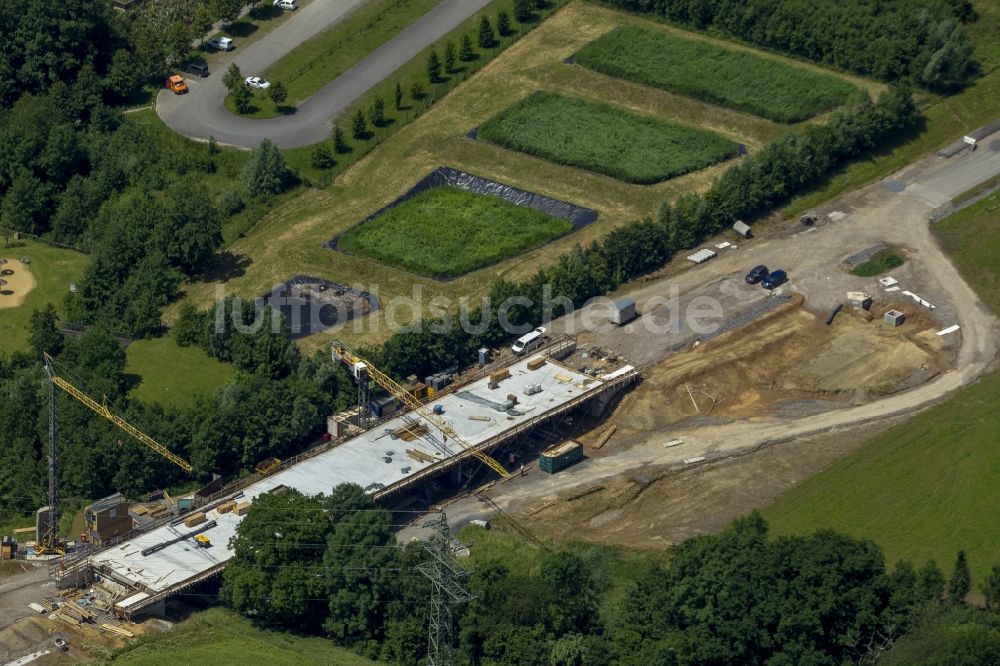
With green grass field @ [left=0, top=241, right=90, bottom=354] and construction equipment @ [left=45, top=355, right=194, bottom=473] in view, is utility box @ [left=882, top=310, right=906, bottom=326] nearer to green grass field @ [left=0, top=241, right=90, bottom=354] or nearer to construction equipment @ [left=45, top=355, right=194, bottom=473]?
construction equipment @ [left=45, top=355, right=194, bottom=473]

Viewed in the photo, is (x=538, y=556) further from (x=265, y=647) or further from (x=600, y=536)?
(x=265, y=647)

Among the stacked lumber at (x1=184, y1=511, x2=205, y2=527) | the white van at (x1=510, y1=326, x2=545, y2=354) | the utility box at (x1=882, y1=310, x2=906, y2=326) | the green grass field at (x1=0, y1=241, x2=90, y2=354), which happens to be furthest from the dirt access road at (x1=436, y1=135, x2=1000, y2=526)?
the green grass field at (x1=0, y1=241, x2=90, y2=354)

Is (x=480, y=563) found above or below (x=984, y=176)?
below

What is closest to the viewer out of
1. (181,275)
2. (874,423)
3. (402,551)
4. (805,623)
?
(805,623)

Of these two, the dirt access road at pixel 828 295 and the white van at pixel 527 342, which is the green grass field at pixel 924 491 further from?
the white van at pixel 527 342

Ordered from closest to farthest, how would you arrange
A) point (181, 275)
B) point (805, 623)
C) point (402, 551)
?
point (805, 623) → point (402, 551) → point (181, 275)

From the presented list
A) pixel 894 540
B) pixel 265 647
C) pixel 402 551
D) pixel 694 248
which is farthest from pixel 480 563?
pixel 694 248

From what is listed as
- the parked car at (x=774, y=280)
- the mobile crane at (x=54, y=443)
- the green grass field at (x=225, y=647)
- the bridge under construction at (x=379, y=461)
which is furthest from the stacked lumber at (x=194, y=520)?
the parked car at (x=774, y=280)

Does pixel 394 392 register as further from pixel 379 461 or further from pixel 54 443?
pixel 54 443
